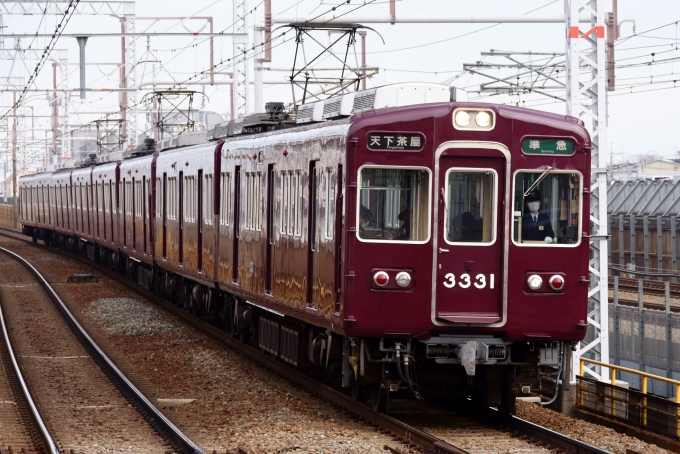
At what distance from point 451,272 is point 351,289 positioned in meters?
0.88

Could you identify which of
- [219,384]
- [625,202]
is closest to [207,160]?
[219,384]

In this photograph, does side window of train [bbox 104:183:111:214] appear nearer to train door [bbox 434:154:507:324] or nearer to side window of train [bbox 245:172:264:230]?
side window of train [bbox 245:172:264:230]

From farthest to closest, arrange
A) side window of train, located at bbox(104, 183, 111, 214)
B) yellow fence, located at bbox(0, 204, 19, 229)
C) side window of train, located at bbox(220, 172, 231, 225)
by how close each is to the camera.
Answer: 1. yellow fence, located at bbox(0, 204, 19, 229)
2. side window of train, located at bbox(104, 183, 111, 214)
3. side window of train, located at bbox(220, 172, 231, 225)

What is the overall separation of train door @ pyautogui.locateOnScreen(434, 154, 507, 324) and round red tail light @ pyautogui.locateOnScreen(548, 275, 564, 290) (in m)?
0.45

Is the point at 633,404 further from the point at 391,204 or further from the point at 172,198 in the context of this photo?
the point at 172,198

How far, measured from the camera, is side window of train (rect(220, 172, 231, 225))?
16.5m

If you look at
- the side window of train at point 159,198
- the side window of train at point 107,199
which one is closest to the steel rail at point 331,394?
the side window of train at point 159,198

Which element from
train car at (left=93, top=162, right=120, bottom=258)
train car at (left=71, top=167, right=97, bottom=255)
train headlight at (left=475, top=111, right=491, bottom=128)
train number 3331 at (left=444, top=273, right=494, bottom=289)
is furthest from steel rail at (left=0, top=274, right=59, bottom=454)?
train car at (left=71, top=167, right=97, bottom=255)

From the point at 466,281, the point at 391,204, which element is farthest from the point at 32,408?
the point at 466,281

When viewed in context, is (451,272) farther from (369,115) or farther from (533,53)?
(533,53)

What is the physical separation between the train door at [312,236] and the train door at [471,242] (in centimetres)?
178

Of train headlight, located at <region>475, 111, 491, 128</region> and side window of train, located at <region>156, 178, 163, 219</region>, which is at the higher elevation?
train headlight, located at <region>475, 111, 491, 128</region>

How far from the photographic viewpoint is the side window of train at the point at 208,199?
1775cm

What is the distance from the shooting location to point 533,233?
10.4m
